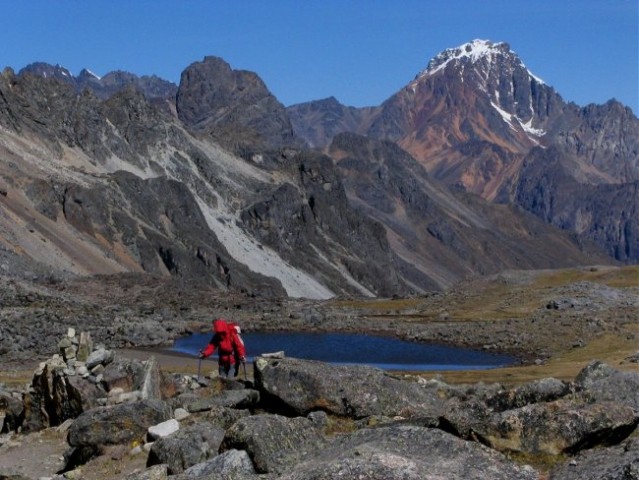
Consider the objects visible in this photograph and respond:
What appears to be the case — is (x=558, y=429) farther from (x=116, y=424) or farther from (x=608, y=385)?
(x=116, y=424)

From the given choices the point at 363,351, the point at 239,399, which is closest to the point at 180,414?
the point at 239,399

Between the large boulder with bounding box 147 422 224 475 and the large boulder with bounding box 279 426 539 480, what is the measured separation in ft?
13.1

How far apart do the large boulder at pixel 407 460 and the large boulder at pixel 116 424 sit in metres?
8.04

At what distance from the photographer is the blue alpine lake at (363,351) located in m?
75.8

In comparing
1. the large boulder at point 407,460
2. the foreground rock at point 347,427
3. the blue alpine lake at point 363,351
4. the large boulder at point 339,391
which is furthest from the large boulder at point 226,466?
the blue alpine lake at point 363,351

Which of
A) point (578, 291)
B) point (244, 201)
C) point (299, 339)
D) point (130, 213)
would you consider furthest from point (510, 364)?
point (244, 201)

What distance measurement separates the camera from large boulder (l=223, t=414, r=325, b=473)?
16906 millimetres

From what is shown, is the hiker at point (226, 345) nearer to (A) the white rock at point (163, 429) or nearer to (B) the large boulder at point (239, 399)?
(B) the large boulder at point (239, 399)

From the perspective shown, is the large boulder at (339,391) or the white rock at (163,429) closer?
the large boulder at (339,391)

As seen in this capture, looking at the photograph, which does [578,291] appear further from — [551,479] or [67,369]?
[551,479]

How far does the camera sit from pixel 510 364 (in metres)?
74.9

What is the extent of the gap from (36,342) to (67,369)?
4349 centimetres

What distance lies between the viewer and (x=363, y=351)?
83812 millimetres

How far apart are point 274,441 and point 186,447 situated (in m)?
2.81
